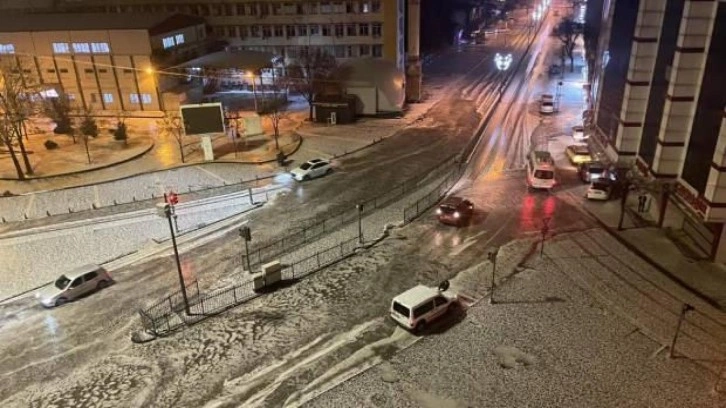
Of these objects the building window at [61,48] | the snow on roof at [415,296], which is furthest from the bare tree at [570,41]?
the building window at [61,48]

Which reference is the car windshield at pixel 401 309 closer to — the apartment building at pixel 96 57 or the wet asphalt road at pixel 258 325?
the wet asphalt road at pixel 258 325

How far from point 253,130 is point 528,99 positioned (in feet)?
95.0

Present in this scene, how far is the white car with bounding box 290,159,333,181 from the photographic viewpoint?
116 ft

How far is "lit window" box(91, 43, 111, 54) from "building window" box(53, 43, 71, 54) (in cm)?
256

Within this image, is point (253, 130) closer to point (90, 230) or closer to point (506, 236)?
point (90, 230)

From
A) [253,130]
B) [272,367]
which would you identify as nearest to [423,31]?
[253,130]

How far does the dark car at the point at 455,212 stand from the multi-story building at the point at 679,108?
32.1 feet

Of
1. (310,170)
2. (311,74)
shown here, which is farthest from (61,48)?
(310,170)

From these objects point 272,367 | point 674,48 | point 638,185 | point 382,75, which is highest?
point 674,48

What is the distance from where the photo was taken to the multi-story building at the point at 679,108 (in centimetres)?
2322

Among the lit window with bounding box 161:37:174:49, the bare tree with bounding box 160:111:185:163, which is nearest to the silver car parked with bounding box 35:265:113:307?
the bare tree with bounding box 160:111:185:163

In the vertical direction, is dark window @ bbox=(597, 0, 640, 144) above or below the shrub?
above

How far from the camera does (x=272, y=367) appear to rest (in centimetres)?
1789

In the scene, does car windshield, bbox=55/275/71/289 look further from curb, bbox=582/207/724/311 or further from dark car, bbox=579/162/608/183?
dark car, bbox=579/162/608/183
